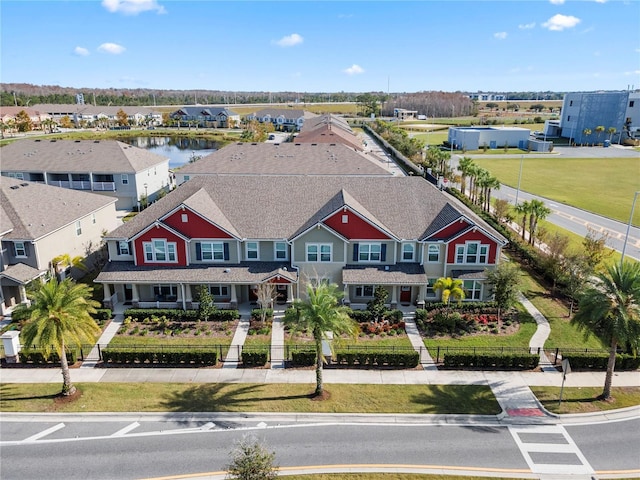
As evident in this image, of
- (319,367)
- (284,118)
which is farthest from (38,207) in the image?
(284,118)

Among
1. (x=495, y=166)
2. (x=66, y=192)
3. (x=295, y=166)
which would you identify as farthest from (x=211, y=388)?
(x=495, y=166)

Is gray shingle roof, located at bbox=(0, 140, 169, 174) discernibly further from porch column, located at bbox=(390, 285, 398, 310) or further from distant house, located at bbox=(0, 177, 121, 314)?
porch column, located at bbox=(390, 285, 398, 310)

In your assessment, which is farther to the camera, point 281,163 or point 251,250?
point 281,163

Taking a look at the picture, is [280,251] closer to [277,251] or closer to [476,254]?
[277,251]

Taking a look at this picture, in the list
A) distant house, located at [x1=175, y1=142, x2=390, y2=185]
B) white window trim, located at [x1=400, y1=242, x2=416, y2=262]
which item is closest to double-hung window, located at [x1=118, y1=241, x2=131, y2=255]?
white window trim, located at [x1=400, y1=242, x2=416, y2=262]

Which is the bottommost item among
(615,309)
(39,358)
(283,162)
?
(39,358)

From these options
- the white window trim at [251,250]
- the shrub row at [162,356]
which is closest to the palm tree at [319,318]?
the shrub row at [162,356]
